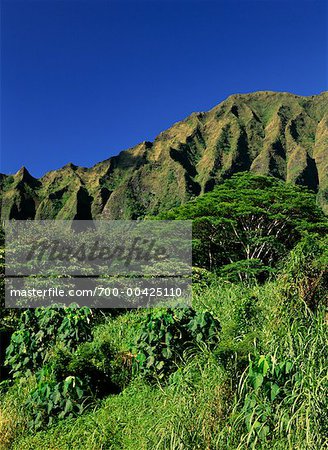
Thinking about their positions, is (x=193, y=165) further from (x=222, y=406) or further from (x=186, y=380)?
(x=222, y=406)

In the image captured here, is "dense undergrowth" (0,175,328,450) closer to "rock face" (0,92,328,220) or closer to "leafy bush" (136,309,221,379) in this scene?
"leafy bush" (136,309,221,379)

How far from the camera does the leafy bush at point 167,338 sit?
530 centimetres

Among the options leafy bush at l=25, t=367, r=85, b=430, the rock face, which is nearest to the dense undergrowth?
leafy bush at l=25, t=367, r=85, b=430

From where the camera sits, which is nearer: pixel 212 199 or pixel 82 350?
pixel 82 350

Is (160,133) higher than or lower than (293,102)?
lower

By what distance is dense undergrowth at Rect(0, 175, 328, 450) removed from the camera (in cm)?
352

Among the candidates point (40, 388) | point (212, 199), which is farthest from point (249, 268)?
point (40, 388)

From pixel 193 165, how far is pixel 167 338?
114 metres

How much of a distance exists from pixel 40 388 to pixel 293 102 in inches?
5522

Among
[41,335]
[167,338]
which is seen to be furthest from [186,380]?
[41,335]

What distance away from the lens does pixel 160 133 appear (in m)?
136

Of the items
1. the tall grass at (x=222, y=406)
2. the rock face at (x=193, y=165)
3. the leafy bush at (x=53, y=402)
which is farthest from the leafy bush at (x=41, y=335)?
the rock face at (x=193, y=165)

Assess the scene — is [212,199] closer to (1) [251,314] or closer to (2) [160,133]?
(1) [251,314]

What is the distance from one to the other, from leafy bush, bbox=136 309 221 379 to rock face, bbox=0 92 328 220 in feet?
273
